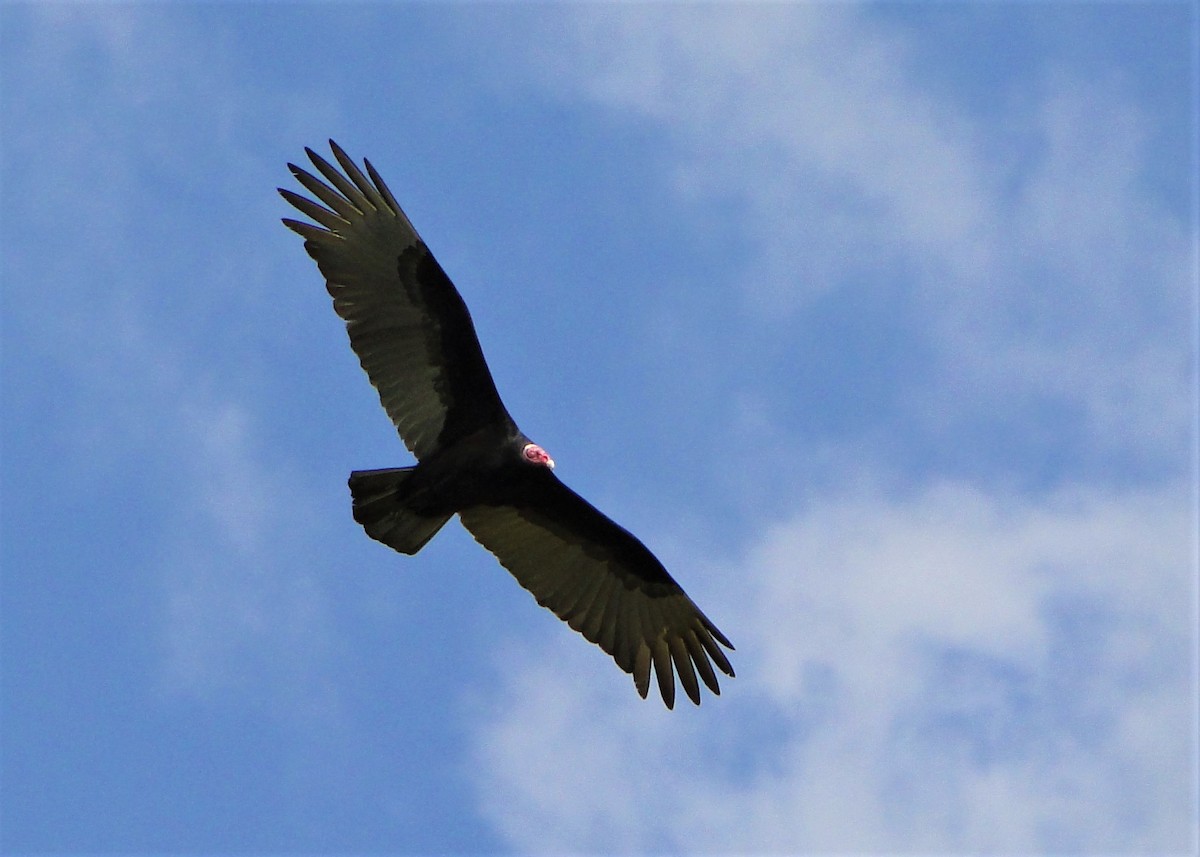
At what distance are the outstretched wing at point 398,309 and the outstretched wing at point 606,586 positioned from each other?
3.46 feet

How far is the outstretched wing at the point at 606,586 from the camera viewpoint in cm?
1583

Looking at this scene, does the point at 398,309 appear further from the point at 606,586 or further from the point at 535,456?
the point at 606,586

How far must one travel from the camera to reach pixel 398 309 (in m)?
15.2

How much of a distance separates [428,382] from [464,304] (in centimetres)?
71

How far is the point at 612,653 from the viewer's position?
15.9 meters

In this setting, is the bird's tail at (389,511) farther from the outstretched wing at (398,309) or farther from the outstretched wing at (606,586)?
the outstretched wing at (606,586)

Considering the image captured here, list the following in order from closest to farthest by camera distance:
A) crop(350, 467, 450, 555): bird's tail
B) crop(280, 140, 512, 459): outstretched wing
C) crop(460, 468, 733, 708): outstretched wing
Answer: crop(350, 467, 450, 555): bird's tail → crop(280, 140, 512, 459): outstretched wing → crop(460, 468, 733, 708): outstretched wing

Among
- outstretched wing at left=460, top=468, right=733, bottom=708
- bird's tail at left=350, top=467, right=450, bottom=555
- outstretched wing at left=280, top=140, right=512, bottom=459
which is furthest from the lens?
outstretched wing at left=460, top=468, right=733, bottom=708

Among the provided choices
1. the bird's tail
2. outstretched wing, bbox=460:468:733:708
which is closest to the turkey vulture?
the bird's tail

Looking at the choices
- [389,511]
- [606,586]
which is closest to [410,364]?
[389,511]

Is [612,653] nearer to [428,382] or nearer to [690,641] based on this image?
[690,641]

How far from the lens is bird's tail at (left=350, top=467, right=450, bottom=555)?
1488 centimetres

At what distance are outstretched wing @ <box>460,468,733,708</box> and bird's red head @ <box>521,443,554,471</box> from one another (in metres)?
0.55

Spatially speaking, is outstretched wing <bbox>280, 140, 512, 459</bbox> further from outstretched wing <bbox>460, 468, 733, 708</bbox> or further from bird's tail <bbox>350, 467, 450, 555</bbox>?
outstretched wing <bbox>460, 468, 733, 708</bbox>
